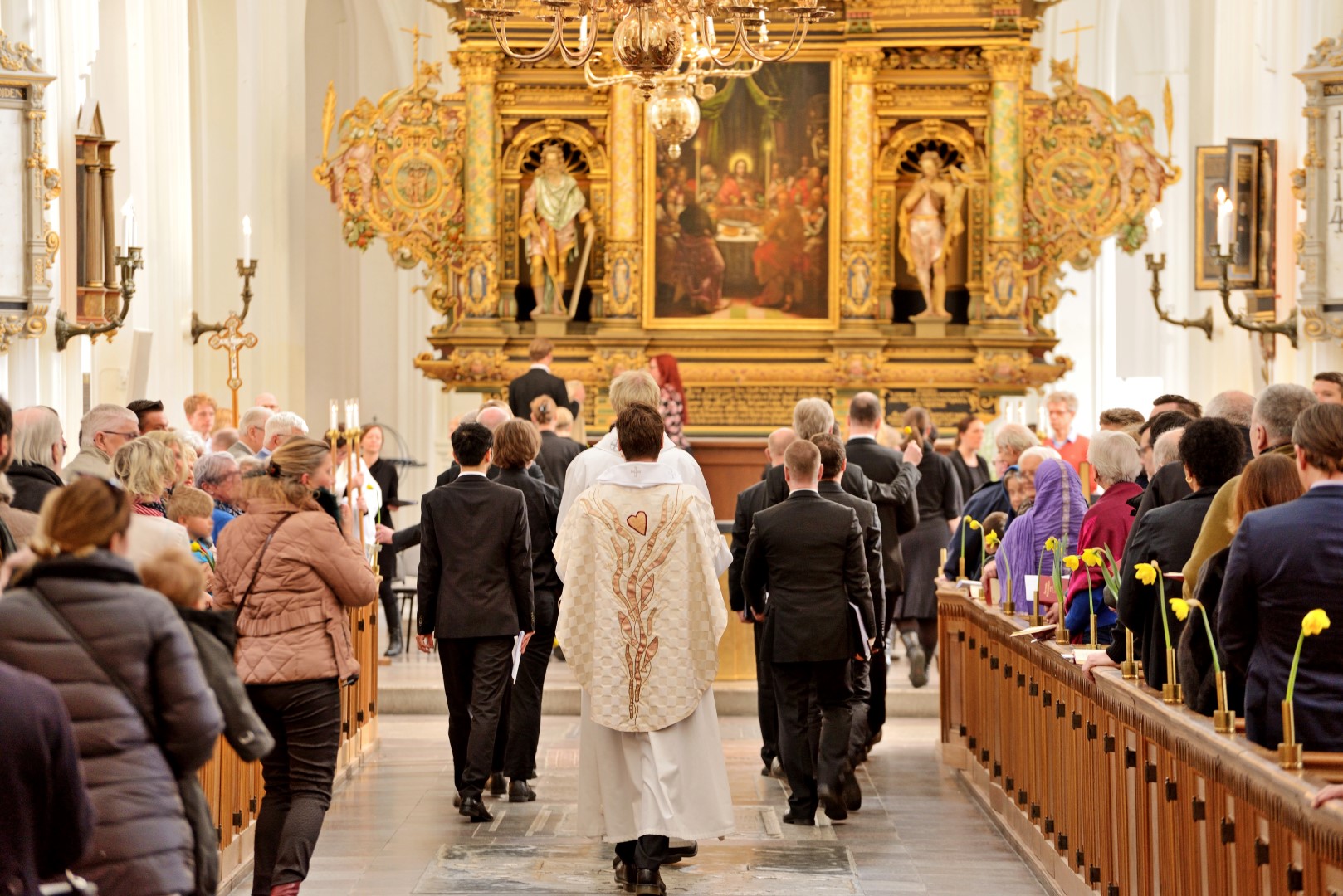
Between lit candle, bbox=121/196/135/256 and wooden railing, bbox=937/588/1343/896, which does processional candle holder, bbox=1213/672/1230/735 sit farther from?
lit candle, bbox=121/196/135/256

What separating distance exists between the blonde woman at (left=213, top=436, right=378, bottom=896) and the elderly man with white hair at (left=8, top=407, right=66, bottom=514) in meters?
0.94

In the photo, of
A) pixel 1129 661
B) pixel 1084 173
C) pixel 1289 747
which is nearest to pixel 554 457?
pixel 1129 661

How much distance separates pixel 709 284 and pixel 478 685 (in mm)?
8589

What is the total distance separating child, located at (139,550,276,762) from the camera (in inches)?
153

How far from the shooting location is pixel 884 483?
9.71m

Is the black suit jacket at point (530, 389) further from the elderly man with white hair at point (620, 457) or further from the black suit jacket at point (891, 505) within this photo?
the elderly man with white hair at point (620, 457)

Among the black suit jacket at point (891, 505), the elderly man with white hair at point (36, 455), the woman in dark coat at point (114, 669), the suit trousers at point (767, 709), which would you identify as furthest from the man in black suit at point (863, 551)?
the woman in dark coat at point (114, 669)

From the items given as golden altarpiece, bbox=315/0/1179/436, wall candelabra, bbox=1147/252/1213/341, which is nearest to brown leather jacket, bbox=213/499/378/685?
golden altarpiece, bbox=315/0/1179/436

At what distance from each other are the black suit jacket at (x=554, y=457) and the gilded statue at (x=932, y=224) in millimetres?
6159

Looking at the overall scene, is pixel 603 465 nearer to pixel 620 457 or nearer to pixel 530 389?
pixel 620 457

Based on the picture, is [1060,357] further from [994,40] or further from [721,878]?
[721,878]

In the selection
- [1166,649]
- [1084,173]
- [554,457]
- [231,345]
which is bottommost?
[1166,649]

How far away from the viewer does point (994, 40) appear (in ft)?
52.0

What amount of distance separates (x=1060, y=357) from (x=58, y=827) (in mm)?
13554
